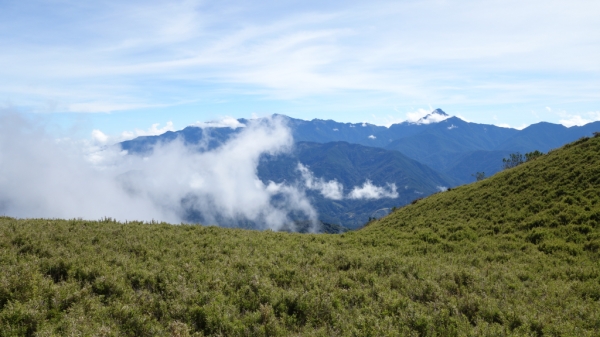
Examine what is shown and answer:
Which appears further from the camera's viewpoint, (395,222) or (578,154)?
(395,222)

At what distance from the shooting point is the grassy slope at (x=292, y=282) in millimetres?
9367

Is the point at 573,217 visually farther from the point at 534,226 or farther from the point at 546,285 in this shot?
the point at 546,285

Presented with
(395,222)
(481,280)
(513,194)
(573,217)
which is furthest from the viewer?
(395,222)

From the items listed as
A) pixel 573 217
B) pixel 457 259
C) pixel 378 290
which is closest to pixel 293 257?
pixel 378 290

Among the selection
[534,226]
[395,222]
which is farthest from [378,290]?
[395,222]

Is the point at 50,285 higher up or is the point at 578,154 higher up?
the point at 578,154

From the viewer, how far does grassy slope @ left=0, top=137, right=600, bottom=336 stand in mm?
9367

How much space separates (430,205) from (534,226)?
12.0 m

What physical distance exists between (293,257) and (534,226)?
17.8 m

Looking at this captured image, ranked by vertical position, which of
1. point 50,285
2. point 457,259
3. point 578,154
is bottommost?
point 457,259

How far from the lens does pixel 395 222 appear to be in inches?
1249

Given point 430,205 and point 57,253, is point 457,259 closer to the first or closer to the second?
point 430,205

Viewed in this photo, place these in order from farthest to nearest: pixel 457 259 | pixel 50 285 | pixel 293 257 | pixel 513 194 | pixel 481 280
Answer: pixel 513 194, pixel 457 259, pixel 293 257, pixel 481 280, pixel 50 285

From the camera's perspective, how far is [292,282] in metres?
12.8
